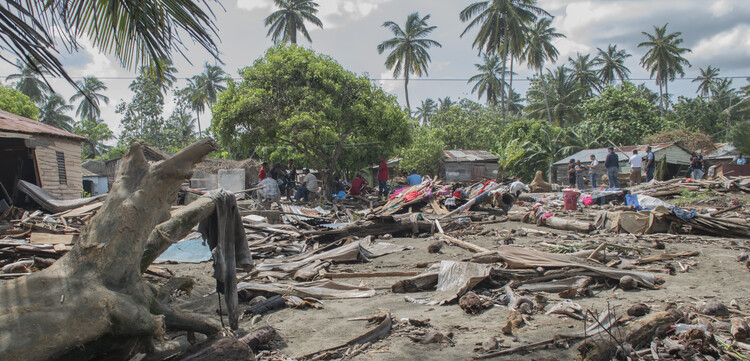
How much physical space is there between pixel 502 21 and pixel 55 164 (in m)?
36.4

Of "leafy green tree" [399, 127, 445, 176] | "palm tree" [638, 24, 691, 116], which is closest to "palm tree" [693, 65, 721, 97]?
"palm tree" [638, 24, 691, 116]

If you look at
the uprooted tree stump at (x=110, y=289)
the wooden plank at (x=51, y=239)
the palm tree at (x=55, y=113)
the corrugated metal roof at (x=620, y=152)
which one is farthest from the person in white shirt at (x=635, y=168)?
the palm tree at (x=55, y=113)

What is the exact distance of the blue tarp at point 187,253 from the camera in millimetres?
7977

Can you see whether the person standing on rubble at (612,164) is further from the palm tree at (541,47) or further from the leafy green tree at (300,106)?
the palm tree at (541,47)

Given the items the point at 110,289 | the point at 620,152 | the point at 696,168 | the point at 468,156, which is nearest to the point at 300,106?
the point at 696,168

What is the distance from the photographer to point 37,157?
15195mm

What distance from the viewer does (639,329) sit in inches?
138

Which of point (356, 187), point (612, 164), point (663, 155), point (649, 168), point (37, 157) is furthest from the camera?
point (663, 155)

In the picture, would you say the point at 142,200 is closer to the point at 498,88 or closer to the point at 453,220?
the point at 453,220

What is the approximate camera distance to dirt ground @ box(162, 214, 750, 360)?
146 inches

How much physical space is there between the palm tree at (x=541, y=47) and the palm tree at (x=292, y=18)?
20.7 meters

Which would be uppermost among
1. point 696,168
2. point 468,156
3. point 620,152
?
Result: point 468,156

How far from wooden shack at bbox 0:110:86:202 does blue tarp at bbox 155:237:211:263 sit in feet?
25.8

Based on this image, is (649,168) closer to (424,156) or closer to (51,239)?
(424,156)
